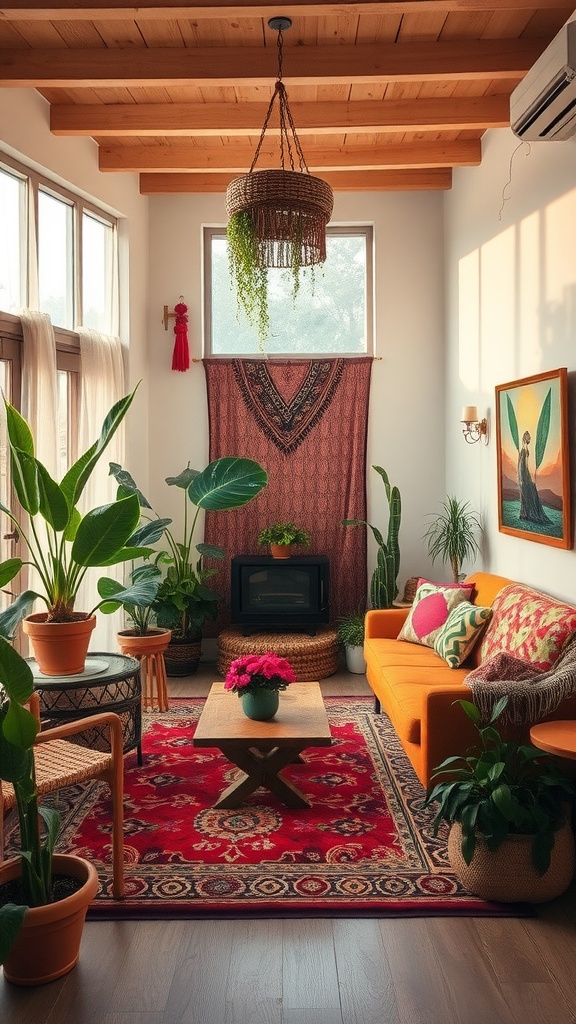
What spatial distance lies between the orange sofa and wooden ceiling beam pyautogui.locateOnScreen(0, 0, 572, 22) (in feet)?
9.19

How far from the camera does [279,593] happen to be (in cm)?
632

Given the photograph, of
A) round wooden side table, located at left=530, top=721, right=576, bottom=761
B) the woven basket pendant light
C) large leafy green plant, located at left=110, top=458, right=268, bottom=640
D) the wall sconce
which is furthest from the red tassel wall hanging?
round wooden side table, located at left=530, top=721, right=576, bottom=761

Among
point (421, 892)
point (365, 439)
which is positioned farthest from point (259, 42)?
point (421, 892)

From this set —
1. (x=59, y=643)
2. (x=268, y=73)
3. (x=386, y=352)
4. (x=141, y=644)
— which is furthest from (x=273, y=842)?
(x=386, y=352)

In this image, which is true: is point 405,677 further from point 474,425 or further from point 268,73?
point 268,73

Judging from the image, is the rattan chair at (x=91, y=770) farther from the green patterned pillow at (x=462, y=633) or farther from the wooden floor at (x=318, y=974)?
the green patterned pillow at (x=462, y=633)

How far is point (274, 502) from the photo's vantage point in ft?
22.0

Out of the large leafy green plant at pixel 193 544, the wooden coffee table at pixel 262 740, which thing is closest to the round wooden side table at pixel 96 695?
the wooden coffee table at pixel 262 740

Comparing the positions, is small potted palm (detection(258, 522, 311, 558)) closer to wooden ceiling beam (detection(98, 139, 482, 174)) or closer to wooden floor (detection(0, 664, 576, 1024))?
wooden ceiling beam (detection(98, 139, 482, 174))

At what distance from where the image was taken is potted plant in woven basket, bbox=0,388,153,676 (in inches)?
146

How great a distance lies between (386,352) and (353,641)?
88.6 inches

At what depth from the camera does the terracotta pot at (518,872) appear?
293 centimetres

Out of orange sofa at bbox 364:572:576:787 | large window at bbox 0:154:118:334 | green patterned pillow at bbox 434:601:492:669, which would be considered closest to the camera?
orange sofa at bbox 364:572:576:787

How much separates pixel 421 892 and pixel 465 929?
0.27 m
